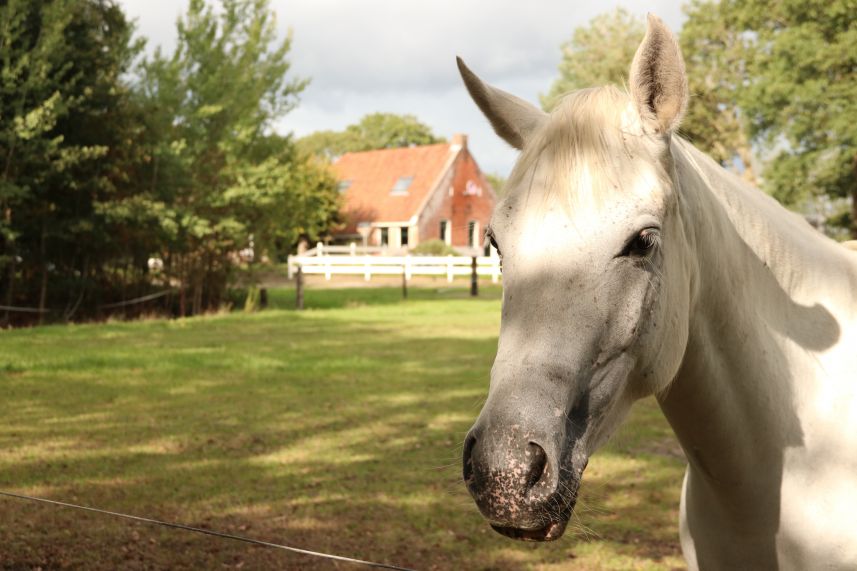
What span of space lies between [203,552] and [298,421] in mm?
3592

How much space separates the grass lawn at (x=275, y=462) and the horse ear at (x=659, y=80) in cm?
107

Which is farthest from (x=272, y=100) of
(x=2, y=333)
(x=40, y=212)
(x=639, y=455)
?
(x=639, y=455)

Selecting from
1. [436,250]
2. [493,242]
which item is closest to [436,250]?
[436,250]

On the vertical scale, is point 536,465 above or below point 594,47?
below

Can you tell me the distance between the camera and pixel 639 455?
7.39m

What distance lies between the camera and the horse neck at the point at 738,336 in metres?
2.33

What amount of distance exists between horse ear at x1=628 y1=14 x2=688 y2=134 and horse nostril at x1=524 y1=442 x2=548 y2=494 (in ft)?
3.17

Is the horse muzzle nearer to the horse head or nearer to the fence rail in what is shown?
the horse head

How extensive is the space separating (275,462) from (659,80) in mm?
5785

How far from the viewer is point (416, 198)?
163 ft

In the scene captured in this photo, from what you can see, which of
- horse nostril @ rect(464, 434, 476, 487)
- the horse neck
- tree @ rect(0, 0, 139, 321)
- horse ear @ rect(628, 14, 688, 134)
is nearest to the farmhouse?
tree @ rect(0, 0, 139, 321)

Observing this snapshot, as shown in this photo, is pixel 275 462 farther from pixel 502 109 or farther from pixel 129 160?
pixel 129 160

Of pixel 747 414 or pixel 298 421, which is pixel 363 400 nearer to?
pixel 298 421

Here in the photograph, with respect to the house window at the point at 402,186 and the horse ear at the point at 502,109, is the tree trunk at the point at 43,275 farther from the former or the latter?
the house window at the point at 402,186
